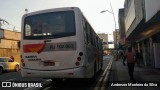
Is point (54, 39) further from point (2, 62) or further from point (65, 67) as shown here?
point (2, 62)

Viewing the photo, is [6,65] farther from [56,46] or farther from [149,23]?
[56,46]

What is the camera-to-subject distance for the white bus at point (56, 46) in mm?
11547

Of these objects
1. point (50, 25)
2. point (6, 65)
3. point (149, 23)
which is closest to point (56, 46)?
point (50, 25)

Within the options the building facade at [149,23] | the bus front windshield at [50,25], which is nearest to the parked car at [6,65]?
the building facade at [149,23]

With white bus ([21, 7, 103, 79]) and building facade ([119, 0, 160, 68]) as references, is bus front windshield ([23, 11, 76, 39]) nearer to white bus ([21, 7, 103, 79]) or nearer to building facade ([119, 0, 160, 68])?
white bus ([21, 7, 103, 79])

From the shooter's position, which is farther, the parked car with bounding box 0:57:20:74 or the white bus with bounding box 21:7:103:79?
the parked car with bounding box 0:57:20:74

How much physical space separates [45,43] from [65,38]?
2.78 feet

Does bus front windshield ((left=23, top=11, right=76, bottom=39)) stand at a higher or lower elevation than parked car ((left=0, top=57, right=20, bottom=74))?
higher

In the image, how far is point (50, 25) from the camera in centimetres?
1200

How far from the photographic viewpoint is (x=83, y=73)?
11.5 m

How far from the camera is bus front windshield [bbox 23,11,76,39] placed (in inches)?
462

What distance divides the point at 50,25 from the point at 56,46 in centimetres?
91

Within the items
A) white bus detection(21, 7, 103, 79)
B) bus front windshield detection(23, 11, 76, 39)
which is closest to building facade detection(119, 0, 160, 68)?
white bus detection(21, 7, 103, 79)

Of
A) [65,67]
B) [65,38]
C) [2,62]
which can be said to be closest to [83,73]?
[65,67]
